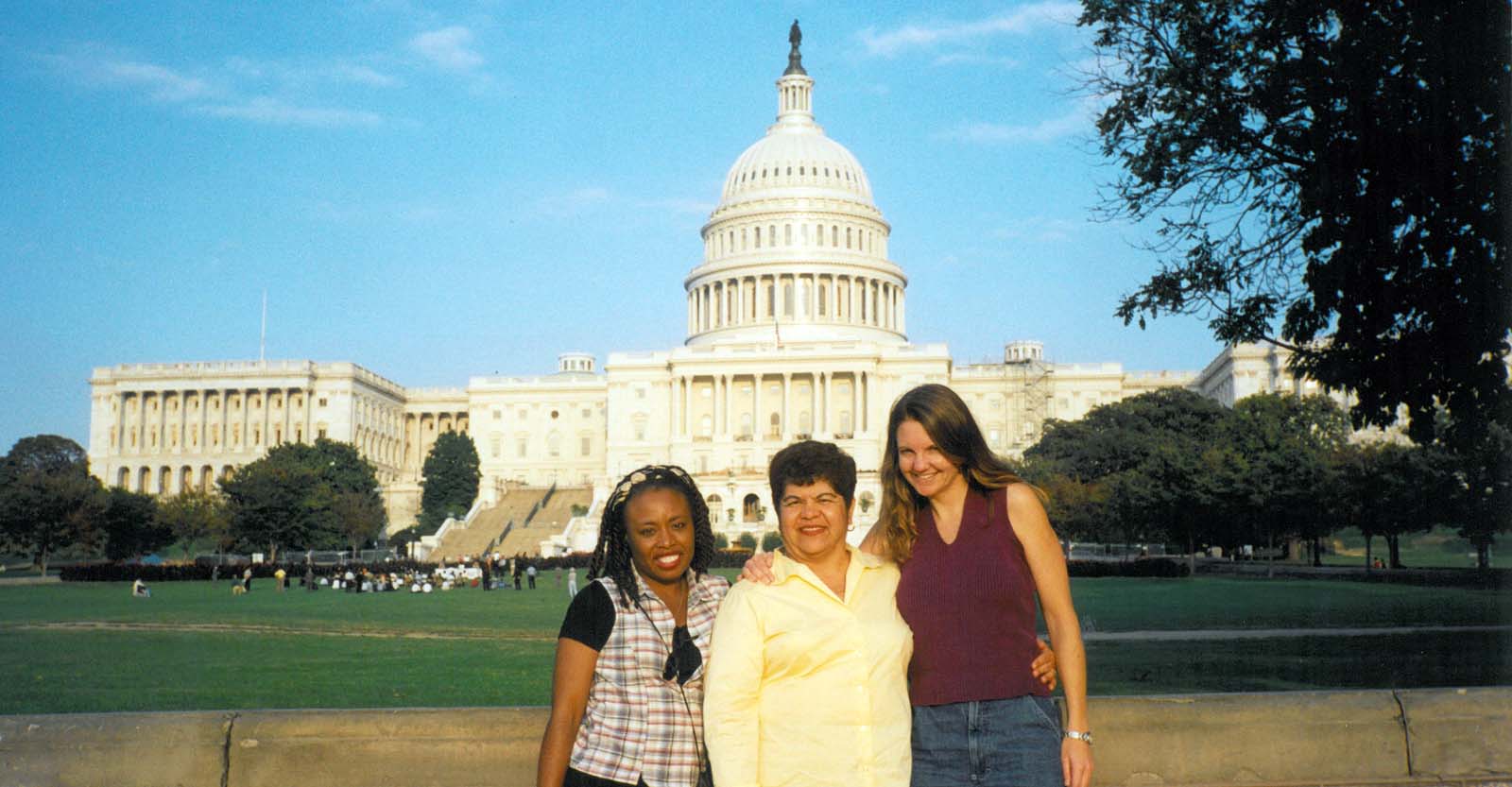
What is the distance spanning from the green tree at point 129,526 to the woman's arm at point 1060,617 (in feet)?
239

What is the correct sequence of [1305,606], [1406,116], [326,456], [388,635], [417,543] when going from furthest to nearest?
[326,456]
[417,543]
[1305,606]
[388,635]
[1406,116]

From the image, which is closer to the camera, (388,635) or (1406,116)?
(1406,116)

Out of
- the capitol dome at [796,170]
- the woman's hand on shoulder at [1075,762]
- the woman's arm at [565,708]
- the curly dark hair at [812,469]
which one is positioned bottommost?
the woman's hand on shoulder at [1075,762]

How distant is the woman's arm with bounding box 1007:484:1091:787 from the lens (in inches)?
200

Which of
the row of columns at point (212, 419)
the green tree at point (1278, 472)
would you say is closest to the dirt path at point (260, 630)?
the green tree at point (1278, 472)

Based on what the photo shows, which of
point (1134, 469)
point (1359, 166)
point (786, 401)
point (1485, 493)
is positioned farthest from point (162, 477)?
point (1359, 166)

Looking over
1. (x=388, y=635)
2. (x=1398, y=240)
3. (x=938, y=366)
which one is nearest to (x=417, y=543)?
(x=938, y=366)

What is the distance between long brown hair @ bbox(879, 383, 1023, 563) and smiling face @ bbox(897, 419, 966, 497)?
21 millimetres

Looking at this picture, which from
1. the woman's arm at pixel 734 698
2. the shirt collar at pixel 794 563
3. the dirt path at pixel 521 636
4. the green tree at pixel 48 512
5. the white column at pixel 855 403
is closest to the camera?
the woman's arm at pixel 734 698

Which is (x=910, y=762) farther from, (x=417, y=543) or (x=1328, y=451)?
(x=417, y=543)

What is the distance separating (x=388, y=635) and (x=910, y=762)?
68.2 feet

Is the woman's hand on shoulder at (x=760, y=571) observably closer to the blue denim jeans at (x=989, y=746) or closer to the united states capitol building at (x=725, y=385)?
the blue denim jeans at (x=989, y=746)

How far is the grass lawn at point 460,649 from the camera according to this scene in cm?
1472

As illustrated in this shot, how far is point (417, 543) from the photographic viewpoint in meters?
79.0
